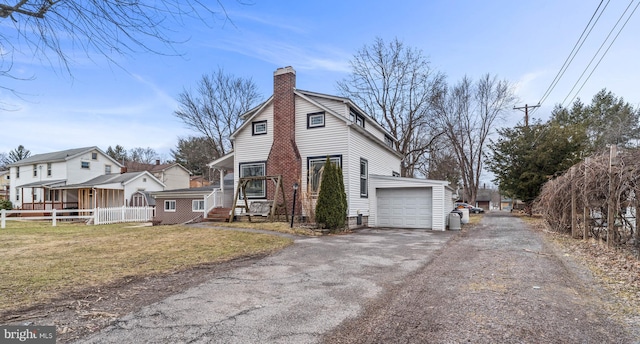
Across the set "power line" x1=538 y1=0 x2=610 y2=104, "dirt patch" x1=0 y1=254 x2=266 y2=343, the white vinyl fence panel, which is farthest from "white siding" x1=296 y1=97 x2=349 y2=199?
the white vinyl fence panel

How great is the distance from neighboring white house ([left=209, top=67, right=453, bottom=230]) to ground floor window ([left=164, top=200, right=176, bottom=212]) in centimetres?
549

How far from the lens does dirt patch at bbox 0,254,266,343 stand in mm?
3604

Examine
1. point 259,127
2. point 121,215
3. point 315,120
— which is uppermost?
point 315,120

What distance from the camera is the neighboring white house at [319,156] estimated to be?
14.7 m

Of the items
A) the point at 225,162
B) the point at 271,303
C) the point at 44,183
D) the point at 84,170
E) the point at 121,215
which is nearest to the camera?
the point at 271,303

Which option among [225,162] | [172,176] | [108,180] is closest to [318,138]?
[225,162]

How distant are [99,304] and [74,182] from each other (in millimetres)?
31383

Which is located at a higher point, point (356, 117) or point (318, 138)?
point (356, 117)

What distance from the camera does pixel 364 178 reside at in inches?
634

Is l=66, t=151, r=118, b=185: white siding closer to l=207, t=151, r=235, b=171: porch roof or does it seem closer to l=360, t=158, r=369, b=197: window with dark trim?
l=207, t=151, r=235, b=171: porch roof

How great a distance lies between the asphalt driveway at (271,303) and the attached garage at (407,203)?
24.6ft

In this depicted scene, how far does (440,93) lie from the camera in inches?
1169

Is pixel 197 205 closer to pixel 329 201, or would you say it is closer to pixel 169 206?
pixel 169 206

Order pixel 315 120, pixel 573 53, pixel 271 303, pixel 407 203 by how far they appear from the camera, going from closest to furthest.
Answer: pixel 271 303 < pixel 573 53 < pixel 315 120 < pixel 407 203
